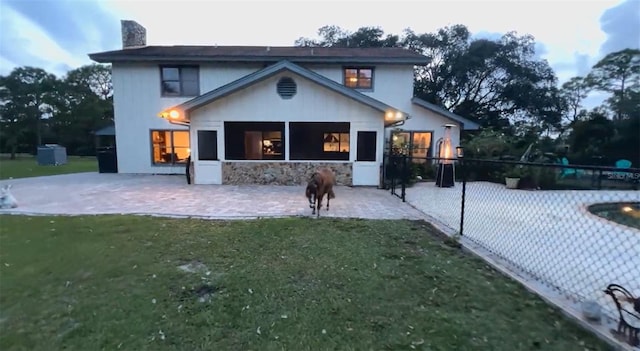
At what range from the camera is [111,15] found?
16000 mm

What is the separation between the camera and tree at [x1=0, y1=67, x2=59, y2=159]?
28.4m

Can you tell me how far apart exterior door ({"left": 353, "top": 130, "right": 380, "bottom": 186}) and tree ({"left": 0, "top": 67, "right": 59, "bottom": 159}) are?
31.8 metres

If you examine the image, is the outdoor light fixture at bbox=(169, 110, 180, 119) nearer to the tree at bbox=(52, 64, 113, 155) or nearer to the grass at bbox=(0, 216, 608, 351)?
the grass at bbox=(0, 216, 608, 351)

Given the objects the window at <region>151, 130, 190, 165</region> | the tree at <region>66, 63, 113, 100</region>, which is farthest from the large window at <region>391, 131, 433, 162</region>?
the tree at <region>66, 63, 113, 100</region>

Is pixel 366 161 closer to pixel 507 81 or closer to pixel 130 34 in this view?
pixel 130 34

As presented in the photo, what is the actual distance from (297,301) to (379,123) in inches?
327

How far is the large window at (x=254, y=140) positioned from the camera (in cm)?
1074

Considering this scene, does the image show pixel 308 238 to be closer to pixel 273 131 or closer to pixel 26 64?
pixel 273 131

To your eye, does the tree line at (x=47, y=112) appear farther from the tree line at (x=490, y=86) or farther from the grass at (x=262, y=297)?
the grass at (x=262, y=297)

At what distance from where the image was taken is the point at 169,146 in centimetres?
1388

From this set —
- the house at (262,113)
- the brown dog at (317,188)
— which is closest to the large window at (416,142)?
the house at (262,113)

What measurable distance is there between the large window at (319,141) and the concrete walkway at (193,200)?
1.50 meters

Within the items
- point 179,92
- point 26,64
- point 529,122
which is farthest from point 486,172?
point 26,64

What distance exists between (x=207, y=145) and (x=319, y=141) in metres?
3.91
